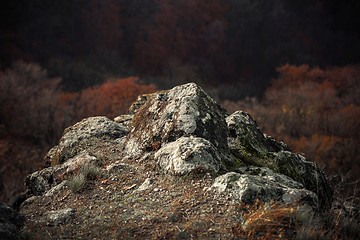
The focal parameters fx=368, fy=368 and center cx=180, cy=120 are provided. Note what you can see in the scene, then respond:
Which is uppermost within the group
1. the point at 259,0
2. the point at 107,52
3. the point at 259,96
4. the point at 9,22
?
the point at 259,0

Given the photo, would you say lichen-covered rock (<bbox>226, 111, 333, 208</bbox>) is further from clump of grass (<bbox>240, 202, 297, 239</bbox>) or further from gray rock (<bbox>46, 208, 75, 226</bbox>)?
gray rock (<bbox>46, 208, 75, 226</bbox>)

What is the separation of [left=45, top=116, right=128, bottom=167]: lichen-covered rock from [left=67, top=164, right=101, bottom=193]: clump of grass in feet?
4.70

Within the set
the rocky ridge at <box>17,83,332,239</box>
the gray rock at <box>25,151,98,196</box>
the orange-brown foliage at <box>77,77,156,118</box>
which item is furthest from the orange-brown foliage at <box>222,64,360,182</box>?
the gray rock at <box>25,151,98,196</box>

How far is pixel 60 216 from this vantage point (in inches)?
199

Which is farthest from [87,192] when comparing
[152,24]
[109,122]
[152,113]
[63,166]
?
[152,24]

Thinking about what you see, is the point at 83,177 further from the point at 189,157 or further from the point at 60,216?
the point at 189,157

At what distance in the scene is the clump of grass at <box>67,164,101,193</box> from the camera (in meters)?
5.73

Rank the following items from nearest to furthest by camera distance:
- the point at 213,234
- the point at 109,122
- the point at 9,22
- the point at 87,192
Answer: the point at 213,234, the point at 87,192, the point at 109,122, the point at 9,22

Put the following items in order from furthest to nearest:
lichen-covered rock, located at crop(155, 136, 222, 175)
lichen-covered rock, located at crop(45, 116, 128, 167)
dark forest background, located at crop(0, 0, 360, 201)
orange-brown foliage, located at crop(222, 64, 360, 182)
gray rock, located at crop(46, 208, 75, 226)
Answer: dark forest background, located at crop(0, 0, 360, 201) < orange-brown foliage, located at crop(222, 64, 360, 182) < lichen-covered rock, located at crop(45, 116, 128, 167) < lichen-covered rock, located at crop(155, 136, 222, 175) < gray rock, located at crop(46, 208, 75, 226)

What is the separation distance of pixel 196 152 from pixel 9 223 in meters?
2.71

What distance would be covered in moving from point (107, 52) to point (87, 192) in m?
72.5

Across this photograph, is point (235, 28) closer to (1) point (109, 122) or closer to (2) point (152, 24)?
(2) point (152, 24)

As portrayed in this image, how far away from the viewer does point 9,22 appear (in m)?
68.8

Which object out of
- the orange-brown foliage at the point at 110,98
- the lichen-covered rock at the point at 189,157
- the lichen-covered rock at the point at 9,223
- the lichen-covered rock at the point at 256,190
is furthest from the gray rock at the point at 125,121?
the orange-brown foliage at the point at 110,98
